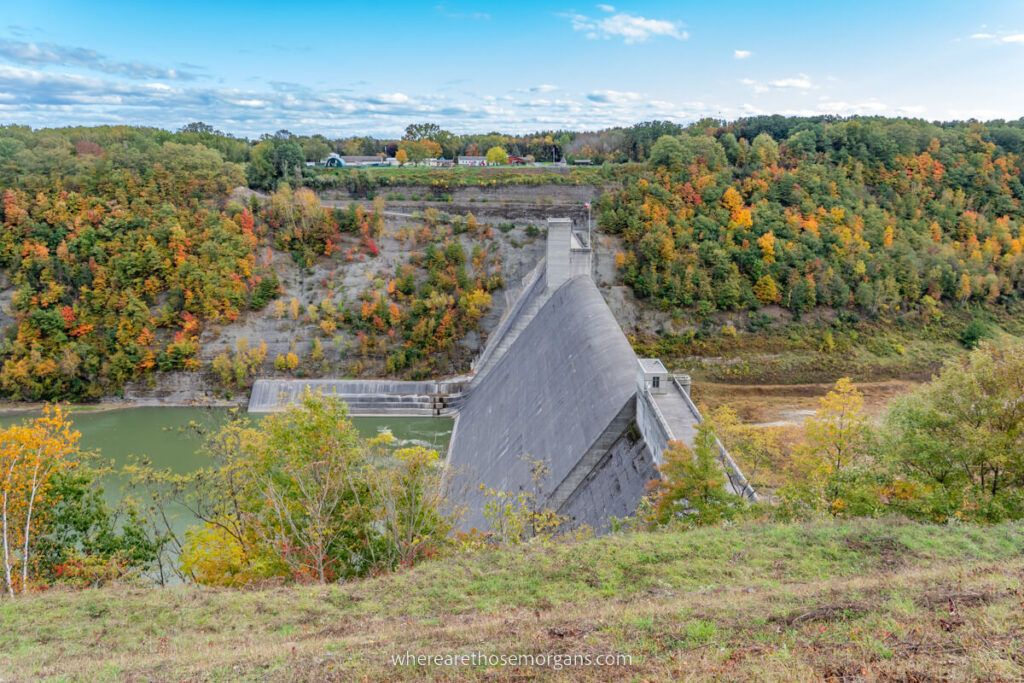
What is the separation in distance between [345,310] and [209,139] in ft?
113

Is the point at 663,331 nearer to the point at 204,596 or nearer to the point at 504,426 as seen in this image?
the point at 504,426

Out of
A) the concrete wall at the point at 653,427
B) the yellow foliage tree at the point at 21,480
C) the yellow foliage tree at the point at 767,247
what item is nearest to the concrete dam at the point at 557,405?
the concrete wall at the point at 653,427

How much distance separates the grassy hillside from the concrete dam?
325cm

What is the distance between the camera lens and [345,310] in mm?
36812

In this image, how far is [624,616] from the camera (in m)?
6.74

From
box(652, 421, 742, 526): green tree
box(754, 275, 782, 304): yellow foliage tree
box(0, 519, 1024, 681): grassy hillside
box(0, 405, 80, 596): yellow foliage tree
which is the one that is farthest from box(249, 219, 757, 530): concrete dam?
box(754, 275, 782, 304): yellow foliage tree

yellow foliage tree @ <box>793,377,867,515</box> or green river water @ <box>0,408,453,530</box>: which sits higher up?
yellow foliage tree @ <box>793,377,867,515</box>

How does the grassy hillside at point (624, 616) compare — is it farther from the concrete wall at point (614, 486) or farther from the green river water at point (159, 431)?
the green river water at point (159, 431)

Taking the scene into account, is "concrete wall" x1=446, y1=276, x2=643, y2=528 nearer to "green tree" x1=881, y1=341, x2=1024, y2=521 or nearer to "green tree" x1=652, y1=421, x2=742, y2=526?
"green tree" x1=652, y1=421, x2=742, y2=526

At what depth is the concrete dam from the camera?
1467cm

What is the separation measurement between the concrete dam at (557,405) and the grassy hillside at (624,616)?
325cm

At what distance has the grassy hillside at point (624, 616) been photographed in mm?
5469

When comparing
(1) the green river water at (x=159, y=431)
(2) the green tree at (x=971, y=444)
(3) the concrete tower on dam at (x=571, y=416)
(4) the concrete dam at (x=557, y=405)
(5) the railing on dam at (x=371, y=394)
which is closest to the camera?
(2) the green tree at (x=971, y=444)

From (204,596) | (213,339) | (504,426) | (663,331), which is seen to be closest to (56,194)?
(213,339)
